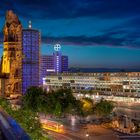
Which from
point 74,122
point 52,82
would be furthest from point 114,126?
point 52,82

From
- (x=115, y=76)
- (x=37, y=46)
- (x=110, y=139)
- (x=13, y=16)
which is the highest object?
(x=13, y=16)

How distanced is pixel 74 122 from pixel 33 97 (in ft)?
28.4

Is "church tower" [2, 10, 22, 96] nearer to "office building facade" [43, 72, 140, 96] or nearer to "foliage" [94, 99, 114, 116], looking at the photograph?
"office building facade" [43, 72, 140, 96]

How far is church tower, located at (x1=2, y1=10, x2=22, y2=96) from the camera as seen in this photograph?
54.3m

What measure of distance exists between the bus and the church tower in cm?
2645

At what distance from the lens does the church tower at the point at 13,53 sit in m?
54.3

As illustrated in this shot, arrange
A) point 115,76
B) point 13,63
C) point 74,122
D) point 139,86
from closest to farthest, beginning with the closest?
point 74,122, point 13,63, point 139,86, point 115,76

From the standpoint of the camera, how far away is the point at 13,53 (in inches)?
2165

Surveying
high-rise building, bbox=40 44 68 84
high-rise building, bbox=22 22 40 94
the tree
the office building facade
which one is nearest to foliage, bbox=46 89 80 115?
the tree

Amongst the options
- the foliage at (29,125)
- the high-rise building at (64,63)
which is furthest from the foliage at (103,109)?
the high-rise building at (64,63)

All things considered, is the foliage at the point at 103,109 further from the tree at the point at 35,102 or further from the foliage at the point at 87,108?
the tree at the point at 35,102

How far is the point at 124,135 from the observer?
22.8 meters

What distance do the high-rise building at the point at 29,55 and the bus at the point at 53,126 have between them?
2895 centimetres

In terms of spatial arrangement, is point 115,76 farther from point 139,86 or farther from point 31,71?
point 31,71
